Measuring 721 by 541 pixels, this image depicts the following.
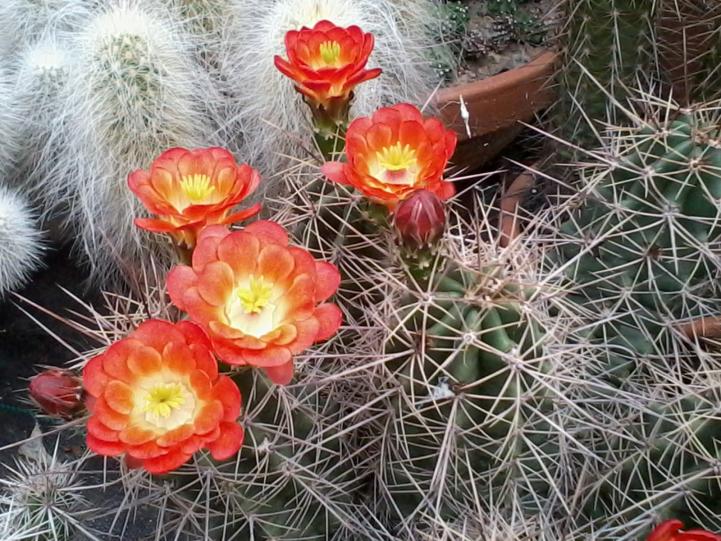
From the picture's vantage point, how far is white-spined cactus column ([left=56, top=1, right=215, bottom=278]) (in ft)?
4.57

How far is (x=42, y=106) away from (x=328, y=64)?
2.79 feet

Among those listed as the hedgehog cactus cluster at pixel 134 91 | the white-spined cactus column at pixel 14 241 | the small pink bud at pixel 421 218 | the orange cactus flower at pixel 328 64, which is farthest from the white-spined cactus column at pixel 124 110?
the small pink bud at pixel 421 218

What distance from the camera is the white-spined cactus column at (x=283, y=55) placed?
1424 millimetres

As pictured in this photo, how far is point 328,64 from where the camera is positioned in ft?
3.26

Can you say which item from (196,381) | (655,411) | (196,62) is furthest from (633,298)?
(196,62)

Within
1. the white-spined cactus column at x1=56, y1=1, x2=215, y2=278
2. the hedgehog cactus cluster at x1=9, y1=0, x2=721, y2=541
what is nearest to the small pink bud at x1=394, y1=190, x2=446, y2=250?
the hedgehog cactus cluster at x1=9, y1=0, x2=721, y2=541

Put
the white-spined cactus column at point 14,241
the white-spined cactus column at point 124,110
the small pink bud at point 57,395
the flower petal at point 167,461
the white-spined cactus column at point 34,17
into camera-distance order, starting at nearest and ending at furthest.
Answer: the flower petal at point 167,461 → the small pink bud at point 57,395 → the white-spined cactus column at point 124,110 → the white-spined cactus column at point 14,241 → the white-spined cactus column at point 34,17

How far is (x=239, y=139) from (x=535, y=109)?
25.8 inches

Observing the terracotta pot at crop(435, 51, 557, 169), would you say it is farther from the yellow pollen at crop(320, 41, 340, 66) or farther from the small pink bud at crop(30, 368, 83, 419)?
the small pink bud at crop(30, 368, 83, 419)

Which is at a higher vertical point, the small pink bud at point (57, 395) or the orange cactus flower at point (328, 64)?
the orange cactus flower at point (328, 64)

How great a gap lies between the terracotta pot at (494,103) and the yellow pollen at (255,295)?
39.4 inches

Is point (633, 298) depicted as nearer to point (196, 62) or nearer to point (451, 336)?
point (451, 336)

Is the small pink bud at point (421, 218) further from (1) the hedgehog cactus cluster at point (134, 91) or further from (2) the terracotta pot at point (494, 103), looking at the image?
(2) the terracotta pot at point (494, 103)

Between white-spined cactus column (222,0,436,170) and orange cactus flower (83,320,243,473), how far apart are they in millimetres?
676
